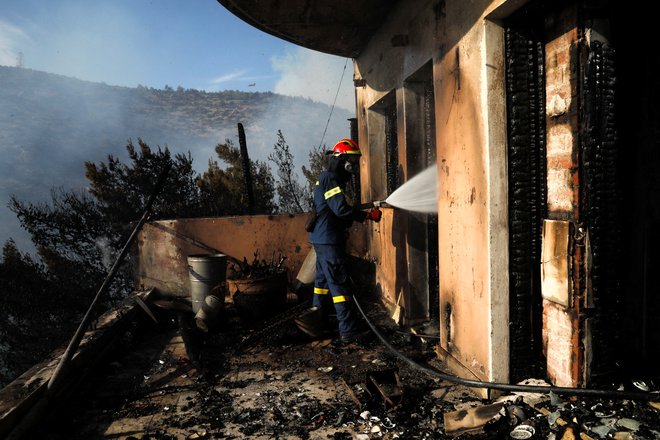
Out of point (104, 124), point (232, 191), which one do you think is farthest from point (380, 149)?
point (104, 124)

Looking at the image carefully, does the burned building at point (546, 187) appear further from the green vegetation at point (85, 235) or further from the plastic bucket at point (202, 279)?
the green vegetation at point (85, 235)

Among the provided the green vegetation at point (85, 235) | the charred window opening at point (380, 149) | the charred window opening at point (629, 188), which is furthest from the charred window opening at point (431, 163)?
the green vegetation at point (85, 235)

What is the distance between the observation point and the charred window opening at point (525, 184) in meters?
3.07

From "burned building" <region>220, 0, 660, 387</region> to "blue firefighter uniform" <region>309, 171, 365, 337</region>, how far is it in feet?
4.28

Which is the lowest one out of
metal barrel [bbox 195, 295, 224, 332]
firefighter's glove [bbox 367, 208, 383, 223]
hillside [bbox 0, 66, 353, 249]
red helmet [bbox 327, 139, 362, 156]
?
metal barrel [bbox 195, 295, 224, 332]

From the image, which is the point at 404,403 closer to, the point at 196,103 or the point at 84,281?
the point at 84,281

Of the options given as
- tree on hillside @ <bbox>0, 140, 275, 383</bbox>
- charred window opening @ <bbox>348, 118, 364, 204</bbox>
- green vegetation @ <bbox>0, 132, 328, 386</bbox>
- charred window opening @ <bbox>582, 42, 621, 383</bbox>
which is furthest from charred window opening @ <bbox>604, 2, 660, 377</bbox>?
tree on hillside @ <bbox>0, 140, 275, 383</bbox>

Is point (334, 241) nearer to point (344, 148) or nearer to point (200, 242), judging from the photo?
point (344, 148)

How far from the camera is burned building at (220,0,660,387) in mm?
2734

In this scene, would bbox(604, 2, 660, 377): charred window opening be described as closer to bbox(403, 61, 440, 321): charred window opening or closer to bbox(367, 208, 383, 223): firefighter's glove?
bbox(403, 61, 440, 321): charred window opening

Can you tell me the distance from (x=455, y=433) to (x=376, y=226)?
159 inches

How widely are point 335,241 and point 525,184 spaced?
8.38 feet

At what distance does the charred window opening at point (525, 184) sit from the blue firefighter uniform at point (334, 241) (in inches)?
84.9

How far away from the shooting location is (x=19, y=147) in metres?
54.0
